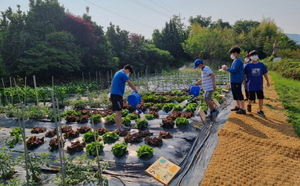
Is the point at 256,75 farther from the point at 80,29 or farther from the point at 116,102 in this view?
the point at 80,29

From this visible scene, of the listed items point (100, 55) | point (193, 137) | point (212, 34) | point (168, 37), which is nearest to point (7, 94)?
point (193, 137)

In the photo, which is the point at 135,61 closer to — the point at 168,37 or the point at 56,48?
the point at 56,48

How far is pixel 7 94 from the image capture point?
25.2 feet

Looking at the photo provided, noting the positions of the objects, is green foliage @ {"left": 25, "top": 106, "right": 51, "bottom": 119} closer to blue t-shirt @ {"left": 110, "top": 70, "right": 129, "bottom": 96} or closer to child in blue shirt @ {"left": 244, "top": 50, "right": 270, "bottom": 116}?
blue t-shirt @ {"left": 110, "top": 70, "right": 129, "bottom": 96}

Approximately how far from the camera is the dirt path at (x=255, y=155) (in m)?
2.83

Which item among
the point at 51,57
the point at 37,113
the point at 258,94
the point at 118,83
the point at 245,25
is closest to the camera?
the point at 118,83

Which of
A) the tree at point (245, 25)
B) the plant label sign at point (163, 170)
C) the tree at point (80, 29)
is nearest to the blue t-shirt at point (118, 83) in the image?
the plant label sign at point (163, 170)

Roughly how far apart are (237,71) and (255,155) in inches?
96.5

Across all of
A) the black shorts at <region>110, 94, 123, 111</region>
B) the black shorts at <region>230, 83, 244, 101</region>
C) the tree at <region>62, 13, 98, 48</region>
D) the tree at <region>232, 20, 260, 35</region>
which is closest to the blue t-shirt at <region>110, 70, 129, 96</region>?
the black shorts at <region>110, 94, 123, 111</region>

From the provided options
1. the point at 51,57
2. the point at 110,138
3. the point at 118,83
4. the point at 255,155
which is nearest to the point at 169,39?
the point at 51,57

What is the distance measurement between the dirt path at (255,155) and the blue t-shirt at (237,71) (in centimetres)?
106

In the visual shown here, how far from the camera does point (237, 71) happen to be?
5191 millimetres

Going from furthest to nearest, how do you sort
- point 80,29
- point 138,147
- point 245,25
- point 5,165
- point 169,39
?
point 245,25 < point 169,39 < point 80,29 < point 138,147 < point 5,165

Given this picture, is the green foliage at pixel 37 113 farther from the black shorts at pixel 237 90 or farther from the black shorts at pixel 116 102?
the black shorts at pixel 237 90
